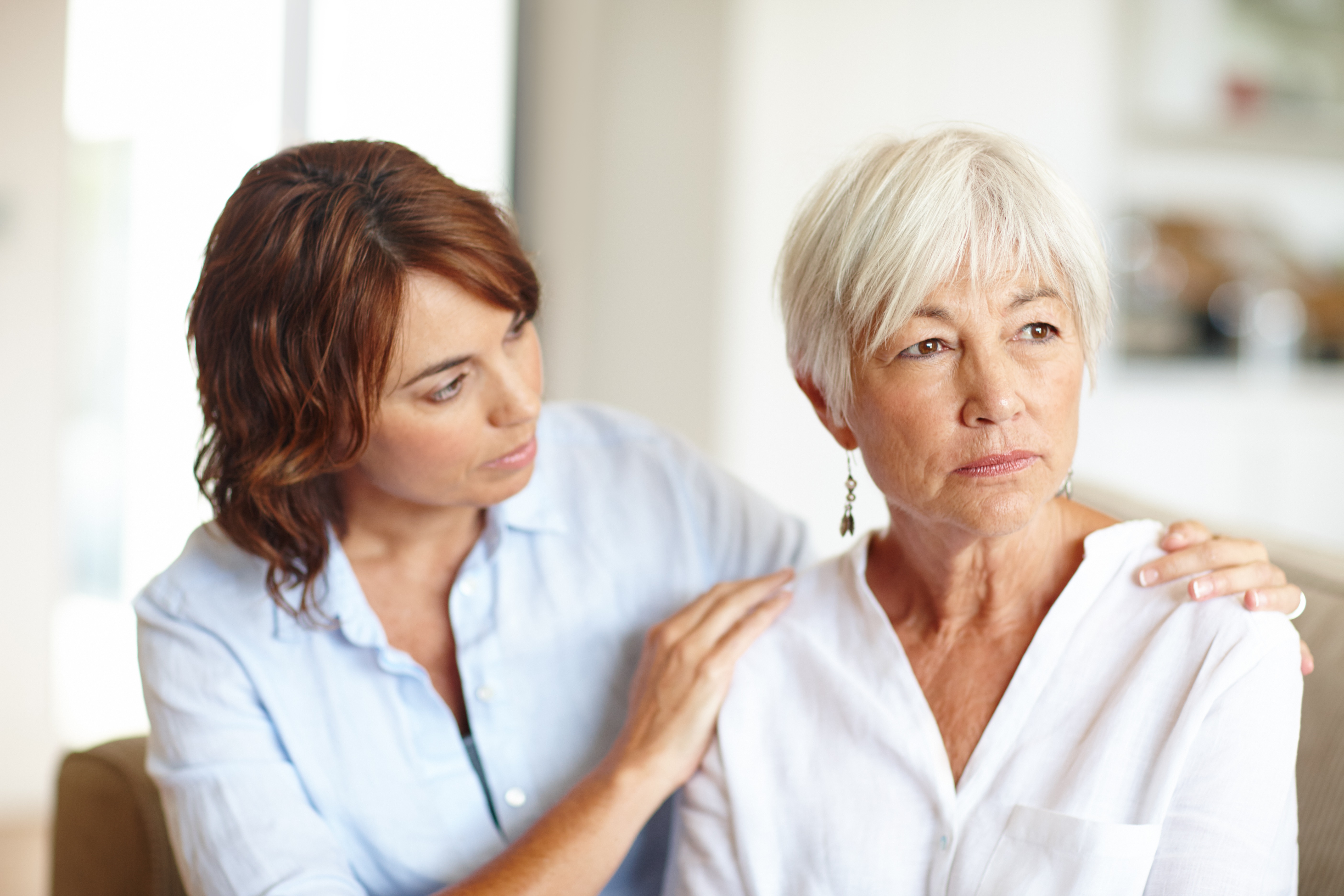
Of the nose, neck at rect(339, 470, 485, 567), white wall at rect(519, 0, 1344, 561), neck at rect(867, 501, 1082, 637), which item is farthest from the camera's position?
white wall at rect(519, 0, 1344, 561)

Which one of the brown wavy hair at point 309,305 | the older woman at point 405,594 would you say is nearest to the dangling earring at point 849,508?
the older woman at point 405,594

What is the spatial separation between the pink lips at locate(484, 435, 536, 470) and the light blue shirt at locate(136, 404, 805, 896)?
0.16 metres

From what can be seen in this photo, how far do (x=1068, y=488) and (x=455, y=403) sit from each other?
0.75 m

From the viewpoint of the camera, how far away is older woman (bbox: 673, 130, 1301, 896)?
1014mm

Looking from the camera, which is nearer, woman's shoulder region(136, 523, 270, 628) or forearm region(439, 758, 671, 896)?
forearm region(439, 758, 671, 896)

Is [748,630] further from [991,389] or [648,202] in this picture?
[648,202]

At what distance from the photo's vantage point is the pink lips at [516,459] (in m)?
1.36

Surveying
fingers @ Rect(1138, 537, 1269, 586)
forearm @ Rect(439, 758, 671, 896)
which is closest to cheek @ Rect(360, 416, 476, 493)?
forearm @ Rect(439, 758, 671, 896)

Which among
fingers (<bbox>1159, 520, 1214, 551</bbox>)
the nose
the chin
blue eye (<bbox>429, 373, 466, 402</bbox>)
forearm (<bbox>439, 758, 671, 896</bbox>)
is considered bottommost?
forearm (<bbox>439, 758, 671, 896</bbox>)

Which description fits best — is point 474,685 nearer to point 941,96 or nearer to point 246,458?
point 246,458

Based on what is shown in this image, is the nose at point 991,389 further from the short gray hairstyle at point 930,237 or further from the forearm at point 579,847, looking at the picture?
the forearm at point 579,847

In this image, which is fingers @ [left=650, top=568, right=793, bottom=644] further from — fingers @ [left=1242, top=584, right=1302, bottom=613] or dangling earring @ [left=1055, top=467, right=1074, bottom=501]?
fingers @ [left=1242, top=584, right=1302, bottom=613]

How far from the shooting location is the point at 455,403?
51.8 inches

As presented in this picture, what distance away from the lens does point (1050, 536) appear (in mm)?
1224
